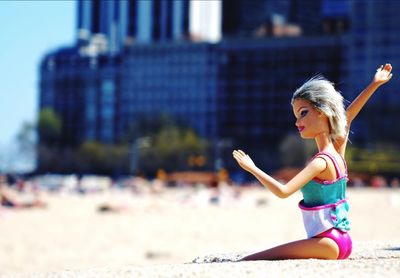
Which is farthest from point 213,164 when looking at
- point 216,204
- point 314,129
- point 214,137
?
point 314,129

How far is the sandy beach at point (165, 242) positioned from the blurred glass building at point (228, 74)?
51.0m

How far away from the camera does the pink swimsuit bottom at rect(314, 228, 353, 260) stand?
4.29 meters

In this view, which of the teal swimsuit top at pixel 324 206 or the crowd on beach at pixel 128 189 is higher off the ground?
the teal swimsuit top at pixel 324 206

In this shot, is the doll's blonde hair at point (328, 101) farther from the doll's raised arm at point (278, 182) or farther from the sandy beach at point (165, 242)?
the sandy beach at point (165, 242)

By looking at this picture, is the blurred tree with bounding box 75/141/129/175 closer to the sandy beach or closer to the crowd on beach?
the crowd on beach

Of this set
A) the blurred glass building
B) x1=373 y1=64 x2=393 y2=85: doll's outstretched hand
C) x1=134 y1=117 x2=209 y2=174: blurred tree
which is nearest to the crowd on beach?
x1=134 y1=117 x2=209 y2=174: blurred tree

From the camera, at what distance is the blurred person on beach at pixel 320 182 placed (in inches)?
166

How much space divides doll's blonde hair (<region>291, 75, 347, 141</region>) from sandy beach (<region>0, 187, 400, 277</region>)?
2.76 feet

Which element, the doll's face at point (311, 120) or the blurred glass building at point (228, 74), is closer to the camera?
the doll's face at point (311, 120)

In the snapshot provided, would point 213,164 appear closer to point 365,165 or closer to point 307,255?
point 365,165

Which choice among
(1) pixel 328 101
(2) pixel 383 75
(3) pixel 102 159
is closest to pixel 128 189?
(3) pixel 102 159

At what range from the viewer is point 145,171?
3137 inches

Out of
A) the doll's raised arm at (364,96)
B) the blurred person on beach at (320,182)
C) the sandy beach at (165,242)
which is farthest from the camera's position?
the doll's raised arm at (364,96)

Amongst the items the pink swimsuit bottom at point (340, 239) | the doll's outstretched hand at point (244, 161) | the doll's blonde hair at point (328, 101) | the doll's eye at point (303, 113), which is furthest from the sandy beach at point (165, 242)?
the doll's eye at point (303, 113)
